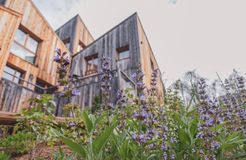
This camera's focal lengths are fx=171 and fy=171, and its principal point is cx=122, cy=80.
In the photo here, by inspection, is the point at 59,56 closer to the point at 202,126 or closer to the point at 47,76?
the point at 202,126

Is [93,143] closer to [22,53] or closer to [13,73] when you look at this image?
[13,73]

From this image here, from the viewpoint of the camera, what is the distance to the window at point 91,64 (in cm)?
1254

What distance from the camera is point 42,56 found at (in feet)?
37.6

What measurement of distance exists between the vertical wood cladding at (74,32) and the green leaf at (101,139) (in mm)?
15070

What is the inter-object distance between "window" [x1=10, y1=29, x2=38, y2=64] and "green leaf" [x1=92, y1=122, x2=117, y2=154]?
10.5 meters

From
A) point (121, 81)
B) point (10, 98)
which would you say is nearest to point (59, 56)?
point (121, 81)

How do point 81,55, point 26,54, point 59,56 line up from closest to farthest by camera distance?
point 59,56, point 26,54, point 81,55

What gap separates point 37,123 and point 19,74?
851 centimetres

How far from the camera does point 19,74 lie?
398 inches

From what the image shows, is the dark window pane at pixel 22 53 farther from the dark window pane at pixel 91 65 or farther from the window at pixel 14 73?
the dark window pane at pixel 91 65

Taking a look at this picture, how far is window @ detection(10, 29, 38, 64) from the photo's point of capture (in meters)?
10.2

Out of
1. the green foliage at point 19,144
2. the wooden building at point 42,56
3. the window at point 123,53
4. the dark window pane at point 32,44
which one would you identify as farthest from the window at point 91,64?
the green foliage at point 19,144

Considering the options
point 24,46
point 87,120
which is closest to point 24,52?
point 24,46

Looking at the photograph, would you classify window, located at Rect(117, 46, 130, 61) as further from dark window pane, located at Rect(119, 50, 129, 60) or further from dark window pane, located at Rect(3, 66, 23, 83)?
dark window pane, located at Rect(3, 66, 23, 83)
